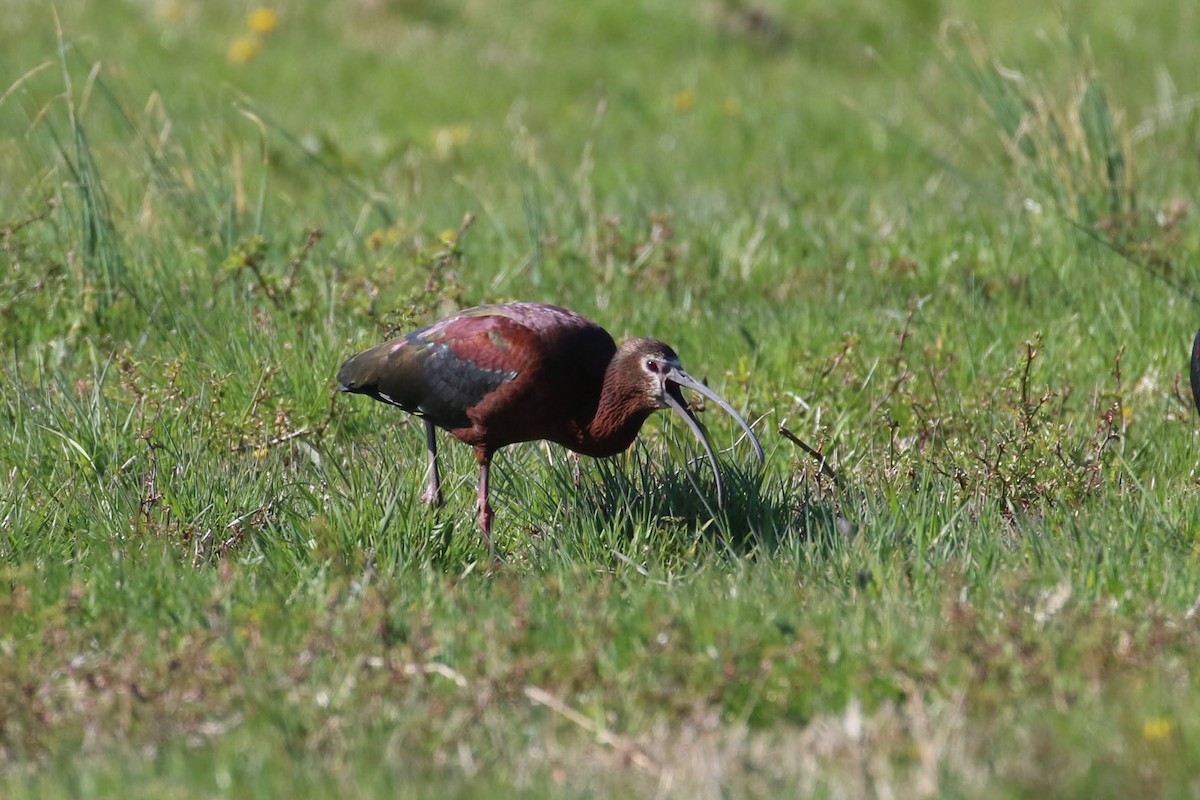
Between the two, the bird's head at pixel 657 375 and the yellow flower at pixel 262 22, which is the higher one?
the bird's head at pixel 657 375

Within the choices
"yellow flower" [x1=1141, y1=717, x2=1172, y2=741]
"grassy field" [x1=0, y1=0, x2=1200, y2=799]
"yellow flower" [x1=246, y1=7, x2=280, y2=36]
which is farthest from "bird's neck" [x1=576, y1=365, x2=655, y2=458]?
"yellow flower" [x1=246, y1=7, x2=280, y2=36]

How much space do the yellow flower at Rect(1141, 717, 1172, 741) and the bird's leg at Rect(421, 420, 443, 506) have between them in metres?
2.29

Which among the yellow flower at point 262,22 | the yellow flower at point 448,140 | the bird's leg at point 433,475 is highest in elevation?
the bird's leg at point 433,475

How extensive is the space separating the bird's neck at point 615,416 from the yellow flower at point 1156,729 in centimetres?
188

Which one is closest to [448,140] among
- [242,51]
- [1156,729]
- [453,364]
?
[242,51]

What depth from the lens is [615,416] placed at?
4723 millimetres

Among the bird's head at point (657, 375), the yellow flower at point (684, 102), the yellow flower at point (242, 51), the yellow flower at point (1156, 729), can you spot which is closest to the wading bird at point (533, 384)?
the bird's head at point (657, 375)

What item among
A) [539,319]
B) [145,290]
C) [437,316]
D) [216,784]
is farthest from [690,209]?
[216,784]

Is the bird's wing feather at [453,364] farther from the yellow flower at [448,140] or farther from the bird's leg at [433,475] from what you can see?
the yellow flower at [448,140]

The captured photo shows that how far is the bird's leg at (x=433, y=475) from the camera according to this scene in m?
4.86

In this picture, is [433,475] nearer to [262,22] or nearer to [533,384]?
A: [533,384]

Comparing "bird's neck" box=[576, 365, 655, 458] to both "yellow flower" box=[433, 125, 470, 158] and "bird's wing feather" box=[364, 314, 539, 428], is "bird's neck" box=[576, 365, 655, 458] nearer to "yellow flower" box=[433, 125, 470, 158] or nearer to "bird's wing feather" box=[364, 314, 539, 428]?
"bird's wing feather" box=[364, 314, 539, 428]

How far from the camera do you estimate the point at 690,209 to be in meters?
8.28

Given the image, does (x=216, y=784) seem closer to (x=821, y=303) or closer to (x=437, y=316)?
(x=437, y=316)
